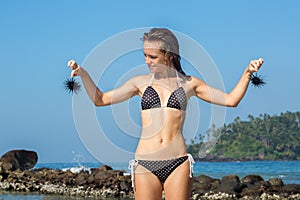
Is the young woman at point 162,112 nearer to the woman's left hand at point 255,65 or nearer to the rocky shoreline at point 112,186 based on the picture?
the woman's left hand at point 255,65

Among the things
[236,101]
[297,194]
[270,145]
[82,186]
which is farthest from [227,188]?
[270,145]

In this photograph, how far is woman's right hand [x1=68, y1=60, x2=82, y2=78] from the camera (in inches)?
220

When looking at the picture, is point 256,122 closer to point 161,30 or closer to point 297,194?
point 297,194

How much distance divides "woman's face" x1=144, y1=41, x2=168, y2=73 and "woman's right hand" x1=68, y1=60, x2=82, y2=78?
1.88 ft

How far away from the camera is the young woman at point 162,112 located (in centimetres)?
562

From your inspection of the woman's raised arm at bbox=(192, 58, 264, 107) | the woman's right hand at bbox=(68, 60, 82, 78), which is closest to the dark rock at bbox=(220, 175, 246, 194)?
the woman's raised arm at bbox=(192, 58, 264, 107)

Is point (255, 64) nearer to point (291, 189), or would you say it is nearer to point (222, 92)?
point (222, 92)

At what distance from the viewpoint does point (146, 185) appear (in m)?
5.59

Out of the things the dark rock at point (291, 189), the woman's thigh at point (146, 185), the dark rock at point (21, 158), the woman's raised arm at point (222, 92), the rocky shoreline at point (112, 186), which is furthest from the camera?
the dark rock at point (21, 158)

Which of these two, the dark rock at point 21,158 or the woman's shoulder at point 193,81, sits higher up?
the woman's shoulder at point 193,81

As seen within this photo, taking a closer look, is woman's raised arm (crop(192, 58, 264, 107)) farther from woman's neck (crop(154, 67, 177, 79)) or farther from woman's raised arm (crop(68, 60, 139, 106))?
woman's raised arm (crop(68, 60, 139, 106))

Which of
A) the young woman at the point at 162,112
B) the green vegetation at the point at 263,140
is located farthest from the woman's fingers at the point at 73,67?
the green vegetation at the point at 263,140

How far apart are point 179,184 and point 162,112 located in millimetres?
618

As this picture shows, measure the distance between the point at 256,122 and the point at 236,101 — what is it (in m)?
87.0
